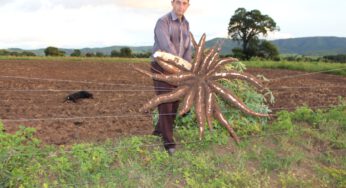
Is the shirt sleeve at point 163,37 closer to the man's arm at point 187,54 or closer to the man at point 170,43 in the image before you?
the man at point 170,43

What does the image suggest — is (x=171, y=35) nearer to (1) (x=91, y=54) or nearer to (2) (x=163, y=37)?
(2) (x=163, y=37)

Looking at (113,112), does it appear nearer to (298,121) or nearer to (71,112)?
(71,112)

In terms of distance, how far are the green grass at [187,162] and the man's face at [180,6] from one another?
5.65 ft

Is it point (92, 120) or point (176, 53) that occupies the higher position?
point (176, 53)

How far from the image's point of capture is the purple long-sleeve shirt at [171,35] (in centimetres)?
527

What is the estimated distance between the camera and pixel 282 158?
5.88 meters

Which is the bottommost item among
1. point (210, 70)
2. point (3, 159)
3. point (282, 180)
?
point (282, 180)

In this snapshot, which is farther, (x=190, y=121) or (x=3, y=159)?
(x=190, y=121)

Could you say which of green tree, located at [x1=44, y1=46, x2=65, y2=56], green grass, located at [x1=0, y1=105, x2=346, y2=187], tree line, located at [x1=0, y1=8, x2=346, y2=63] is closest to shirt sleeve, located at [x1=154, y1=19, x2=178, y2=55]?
green grass, located at [x1=0, y1=105, x2=346, y2=187]

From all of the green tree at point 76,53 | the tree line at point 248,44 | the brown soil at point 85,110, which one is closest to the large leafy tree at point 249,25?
the tree line at point 248,44

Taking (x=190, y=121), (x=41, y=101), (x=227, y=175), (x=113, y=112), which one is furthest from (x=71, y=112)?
(x=227, y=175)

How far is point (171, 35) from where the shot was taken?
546 centimetres

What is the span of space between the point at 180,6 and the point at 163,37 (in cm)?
43

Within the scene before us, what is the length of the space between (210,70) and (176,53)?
0.58 m
